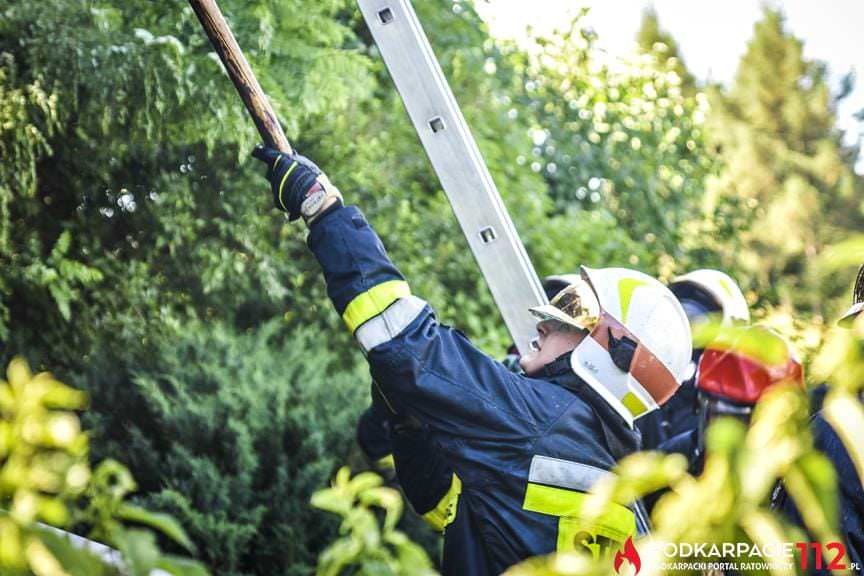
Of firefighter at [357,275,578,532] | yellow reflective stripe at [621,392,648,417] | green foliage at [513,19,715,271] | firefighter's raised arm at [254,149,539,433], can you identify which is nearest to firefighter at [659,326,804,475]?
yellow reflective stripe at [621,392,648,417]

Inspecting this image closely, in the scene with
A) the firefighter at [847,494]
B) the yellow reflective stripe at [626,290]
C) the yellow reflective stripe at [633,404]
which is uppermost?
the yellow reflective stripe at [626,290]

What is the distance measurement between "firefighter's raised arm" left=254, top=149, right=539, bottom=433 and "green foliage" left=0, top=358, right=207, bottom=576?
49.4 inches

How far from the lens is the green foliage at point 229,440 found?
4.99m

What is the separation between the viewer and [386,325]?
2658 millimetres

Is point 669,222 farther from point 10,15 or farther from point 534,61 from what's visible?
point 10,15

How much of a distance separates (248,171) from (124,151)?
0.95 metres

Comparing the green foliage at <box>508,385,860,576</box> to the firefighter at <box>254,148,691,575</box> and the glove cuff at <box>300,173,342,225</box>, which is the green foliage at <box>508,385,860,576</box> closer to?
the firefighter at <box>254,148,691,575</box>

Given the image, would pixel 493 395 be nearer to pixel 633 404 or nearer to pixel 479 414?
pixel 479 414

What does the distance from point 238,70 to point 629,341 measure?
1.37 metres

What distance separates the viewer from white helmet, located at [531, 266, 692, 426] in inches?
116

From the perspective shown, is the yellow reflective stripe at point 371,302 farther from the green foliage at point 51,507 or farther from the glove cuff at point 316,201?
the green foliage at point 51,507

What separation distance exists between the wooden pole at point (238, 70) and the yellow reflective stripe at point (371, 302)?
1.94 ft

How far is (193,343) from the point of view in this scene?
559 cm

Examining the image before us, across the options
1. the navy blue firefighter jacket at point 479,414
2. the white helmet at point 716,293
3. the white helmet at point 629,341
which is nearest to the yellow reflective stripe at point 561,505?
the navy blue firefighter jacket at point 479,414
